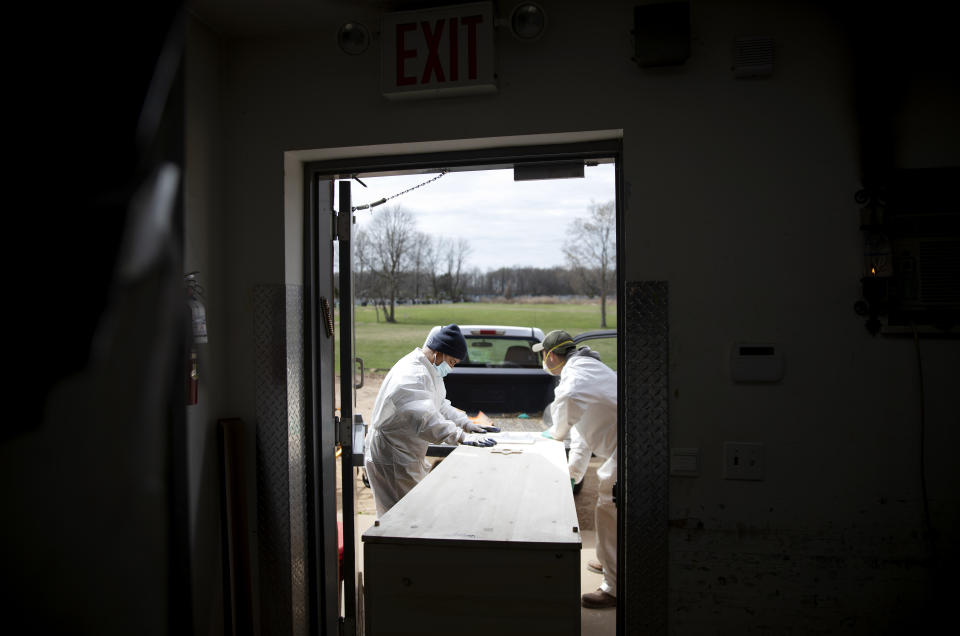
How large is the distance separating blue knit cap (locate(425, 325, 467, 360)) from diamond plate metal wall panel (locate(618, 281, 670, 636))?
1.96 metres

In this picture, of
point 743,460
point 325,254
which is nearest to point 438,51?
point 325,254

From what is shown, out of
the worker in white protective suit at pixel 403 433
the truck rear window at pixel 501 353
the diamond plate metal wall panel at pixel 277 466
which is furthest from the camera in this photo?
the truck rear window at pixel 501 353

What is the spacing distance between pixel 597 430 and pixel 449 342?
1.18m

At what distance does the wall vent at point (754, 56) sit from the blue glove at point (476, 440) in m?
2.46

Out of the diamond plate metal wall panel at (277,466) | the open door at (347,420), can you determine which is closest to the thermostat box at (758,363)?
the open door at (347,420)

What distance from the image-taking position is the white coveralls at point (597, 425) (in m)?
3.63

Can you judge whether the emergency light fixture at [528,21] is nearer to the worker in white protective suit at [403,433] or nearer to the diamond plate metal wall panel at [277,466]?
the diamond plate metal wall panel at [277,466]

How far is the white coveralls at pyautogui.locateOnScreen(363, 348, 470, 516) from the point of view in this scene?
3.70 m

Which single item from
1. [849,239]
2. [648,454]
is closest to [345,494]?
[648,454]

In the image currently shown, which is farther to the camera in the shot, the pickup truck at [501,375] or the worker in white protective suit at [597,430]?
the pickup truck at [501,375]

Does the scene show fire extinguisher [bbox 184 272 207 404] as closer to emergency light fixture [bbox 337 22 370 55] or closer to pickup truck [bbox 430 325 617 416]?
emergency light fixture [bbox 337 22 370 55]

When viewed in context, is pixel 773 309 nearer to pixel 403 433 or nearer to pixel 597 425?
pixel 597 425

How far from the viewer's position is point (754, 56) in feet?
6.71

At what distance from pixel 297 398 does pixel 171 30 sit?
213 cm
